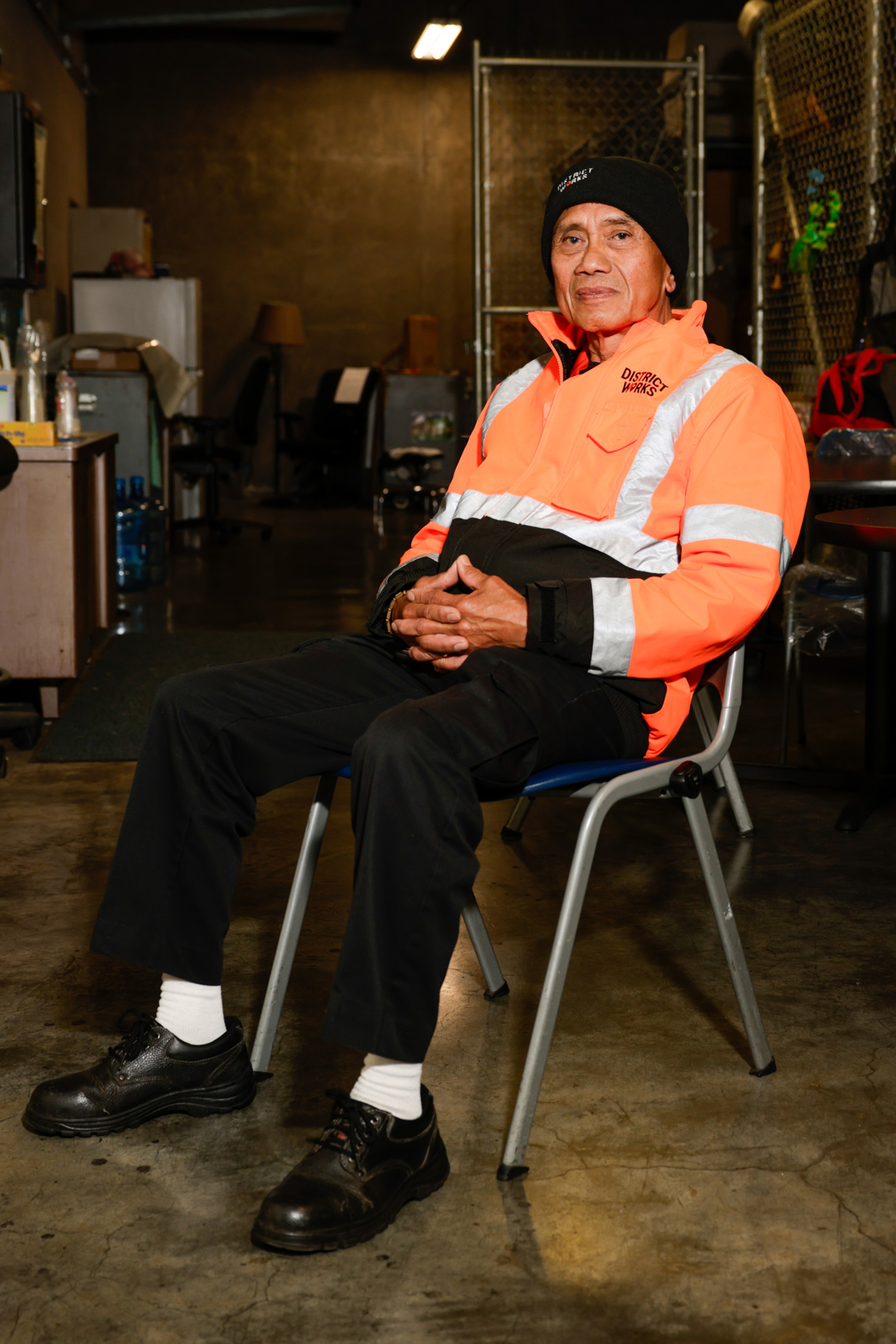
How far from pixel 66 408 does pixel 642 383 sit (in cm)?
325

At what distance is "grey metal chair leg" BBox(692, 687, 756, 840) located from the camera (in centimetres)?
268

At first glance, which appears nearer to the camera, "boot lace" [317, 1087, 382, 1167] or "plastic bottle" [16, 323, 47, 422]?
"boot lace" [317, 1087, 382, 1167]

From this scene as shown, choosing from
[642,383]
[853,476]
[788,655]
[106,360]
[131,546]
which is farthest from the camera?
[106,360]

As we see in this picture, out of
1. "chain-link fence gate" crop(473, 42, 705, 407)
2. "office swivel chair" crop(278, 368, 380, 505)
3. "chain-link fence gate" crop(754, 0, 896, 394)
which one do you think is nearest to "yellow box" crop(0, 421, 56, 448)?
"chain-link fence gate" crop(473, 42, 705, 407)

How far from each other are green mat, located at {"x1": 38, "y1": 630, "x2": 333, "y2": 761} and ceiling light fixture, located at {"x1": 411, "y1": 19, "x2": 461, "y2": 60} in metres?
6.40

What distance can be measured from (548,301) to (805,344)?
257 centimetres

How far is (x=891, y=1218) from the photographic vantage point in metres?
1.45

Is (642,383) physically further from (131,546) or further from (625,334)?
(131,546)

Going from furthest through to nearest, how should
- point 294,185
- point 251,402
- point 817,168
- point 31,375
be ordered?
point 294,185 → point 251,402 → point 817,168 → point 31,375

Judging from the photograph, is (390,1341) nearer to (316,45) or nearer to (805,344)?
(805,344)

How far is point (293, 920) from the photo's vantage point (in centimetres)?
173

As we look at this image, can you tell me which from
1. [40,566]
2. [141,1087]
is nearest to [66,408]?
[40,566]

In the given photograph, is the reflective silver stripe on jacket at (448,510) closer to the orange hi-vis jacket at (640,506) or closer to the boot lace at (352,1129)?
the orange hi-vis jacket at (640,506)

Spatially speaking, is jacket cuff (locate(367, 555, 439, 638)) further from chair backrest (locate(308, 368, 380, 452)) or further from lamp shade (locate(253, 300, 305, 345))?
lamp shade (locate(253, 300, 305, 345))
